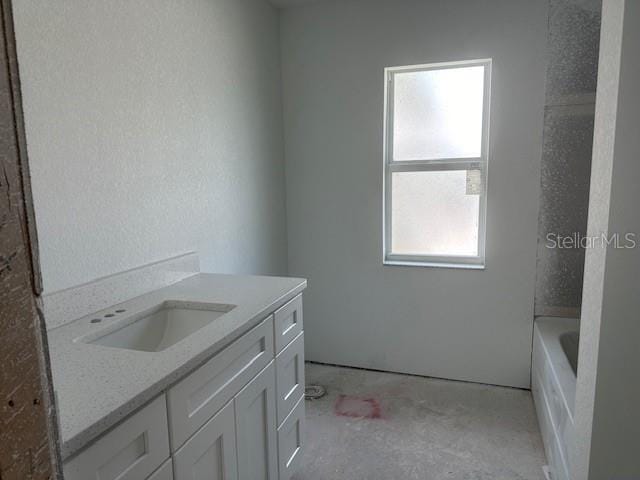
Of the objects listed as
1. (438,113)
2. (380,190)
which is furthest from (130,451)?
(438,113)

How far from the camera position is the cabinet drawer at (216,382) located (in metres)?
1.07

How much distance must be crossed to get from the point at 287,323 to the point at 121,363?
77cm

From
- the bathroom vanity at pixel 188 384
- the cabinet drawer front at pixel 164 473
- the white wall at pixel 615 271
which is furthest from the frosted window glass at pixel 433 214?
the cabinet drawer front at pixel 164 473

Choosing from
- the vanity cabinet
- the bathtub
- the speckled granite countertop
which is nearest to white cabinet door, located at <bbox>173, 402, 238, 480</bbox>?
the vanity cabinet

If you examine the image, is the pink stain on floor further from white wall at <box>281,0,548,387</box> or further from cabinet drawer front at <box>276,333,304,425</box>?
cabinet drawer front at <box>276,333,304,425</box>

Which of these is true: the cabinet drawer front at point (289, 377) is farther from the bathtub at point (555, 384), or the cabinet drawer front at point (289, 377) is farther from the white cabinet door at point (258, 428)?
the bathtub at point (555, 384)

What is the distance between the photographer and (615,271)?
1.11 metres

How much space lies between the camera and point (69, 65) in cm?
142

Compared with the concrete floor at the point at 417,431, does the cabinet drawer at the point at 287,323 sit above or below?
above

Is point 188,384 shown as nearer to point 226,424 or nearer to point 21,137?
point 226,424

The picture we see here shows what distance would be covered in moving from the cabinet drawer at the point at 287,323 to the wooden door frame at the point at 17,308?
1216 mm

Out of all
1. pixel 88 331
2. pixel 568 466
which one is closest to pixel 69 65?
pixel 88 331

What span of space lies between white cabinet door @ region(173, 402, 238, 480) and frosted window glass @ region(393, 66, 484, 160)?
2.13m

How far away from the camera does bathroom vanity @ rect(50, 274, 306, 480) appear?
35.1 inches
